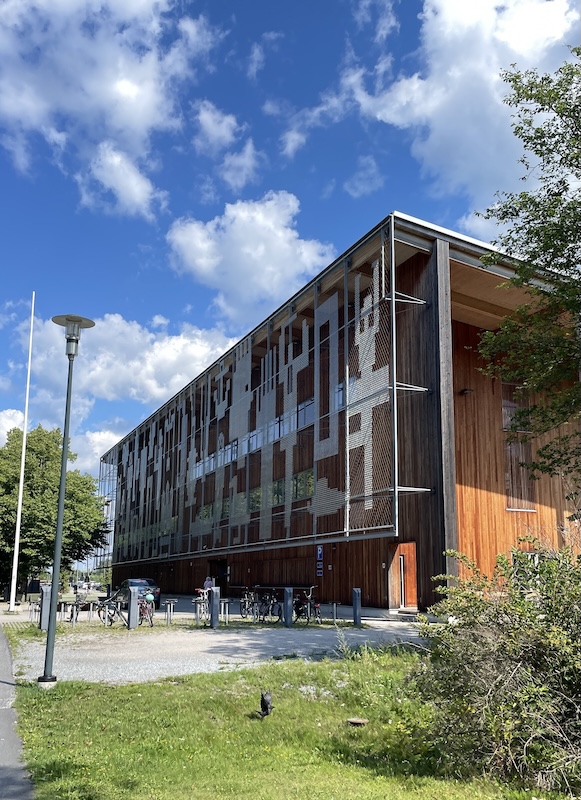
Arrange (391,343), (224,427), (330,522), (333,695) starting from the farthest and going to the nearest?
(224,427) → (330,522) → (391,343) → (333,695)

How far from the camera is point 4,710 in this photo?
29.9 feet

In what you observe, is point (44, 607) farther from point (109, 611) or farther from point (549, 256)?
point (549, 256)

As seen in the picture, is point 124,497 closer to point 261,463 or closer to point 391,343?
point 261,463

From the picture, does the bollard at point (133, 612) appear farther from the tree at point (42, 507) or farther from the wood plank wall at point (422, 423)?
the tree at point (42, 507)

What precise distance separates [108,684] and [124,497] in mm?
52658

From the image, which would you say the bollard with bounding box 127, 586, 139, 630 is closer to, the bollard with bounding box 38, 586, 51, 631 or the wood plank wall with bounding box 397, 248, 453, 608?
the bollard with bounding box 38, 586, 51, 631

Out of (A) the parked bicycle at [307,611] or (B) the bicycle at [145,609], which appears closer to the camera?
(B) the bicycle at [145,609]

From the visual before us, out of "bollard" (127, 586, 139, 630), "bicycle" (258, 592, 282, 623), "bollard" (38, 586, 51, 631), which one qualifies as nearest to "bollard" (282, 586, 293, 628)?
"bicycle" (258, 592, 282, 623)

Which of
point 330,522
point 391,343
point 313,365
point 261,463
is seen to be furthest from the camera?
point 261,463

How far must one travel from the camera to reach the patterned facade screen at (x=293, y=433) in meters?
23.5

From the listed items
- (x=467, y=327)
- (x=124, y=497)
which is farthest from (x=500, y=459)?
(x=124, y=497)

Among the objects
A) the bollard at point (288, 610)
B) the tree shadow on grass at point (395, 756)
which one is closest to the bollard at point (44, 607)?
the bollard at point (288, 610)

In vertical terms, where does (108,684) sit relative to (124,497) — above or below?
below

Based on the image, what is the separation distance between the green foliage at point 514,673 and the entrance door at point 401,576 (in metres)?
18.7
